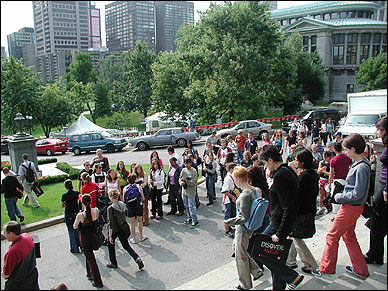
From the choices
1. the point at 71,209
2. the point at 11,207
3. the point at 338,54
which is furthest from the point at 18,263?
the point at 338,54

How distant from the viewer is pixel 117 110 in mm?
59594

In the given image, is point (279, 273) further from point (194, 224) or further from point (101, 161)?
point (101, 161)

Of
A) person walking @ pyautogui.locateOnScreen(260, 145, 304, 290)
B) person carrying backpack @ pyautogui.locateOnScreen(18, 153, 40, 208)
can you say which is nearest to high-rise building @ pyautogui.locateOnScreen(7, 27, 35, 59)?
person carrying backpack @ pyautogui.locateOnScreen(18, 153, 40, 208)

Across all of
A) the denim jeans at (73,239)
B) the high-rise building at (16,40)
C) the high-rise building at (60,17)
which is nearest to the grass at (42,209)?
the denim jeans at (73,239)

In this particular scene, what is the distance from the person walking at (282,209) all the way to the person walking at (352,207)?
597mm

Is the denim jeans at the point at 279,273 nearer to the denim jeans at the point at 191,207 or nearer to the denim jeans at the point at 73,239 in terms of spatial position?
the denim jeans at the point at 191,207

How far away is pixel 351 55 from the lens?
218 feet

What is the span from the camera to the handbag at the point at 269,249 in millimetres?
4172

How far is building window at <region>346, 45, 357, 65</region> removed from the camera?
2566 inches

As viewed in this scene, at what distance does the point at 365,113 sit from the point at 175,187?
1524 cm

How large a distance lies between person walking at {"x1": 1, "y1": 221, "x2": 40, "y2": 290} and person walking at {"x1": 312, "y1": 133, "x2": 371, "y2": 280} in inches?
159

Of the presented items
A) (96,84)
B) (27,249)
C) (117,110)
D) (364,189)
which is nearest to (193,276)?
(27,249)

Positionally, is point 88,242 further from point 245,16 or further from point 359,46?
point 359,46

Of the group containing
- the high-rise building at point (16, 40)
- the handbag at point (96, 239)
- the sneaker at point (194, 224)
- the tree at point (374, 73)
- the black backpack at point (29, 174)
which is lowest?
the sneaker at point (194, 224)
